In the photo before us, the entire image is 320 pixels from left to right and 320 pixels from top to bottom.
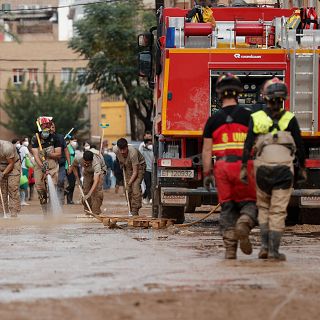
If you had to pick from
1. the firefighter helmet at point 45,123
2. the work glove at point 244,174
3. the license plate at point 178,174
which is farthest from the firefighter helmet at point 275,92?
the firefighter helmet at point 45,123

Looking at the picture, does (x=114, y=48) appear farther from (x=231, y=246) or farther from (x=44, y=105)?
(x=231, y=246)

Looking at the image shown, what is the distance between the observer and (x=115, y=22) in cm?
5478

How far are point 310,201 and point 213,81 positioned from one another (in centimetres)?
218

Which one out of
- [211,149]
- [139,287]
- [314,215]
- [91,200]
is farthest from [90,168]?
[139,287]

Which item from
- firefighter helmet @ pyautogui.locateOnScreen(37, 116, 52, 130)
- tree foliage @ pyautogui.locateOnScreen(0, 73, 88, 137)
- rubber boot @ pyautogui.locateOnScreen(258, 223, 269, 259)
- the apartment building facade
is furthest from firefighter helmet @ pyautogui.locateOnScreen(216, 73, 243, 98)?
the apartment building facade

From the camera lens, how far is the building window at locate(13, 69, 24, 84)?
85938mm

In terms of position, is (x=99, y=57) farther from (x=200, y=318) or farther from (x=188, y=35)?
(x=200, y=318)

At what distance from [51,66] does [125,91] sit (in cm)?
3159

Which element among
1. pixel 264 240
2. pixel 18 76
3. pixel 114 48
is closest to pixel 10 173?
pixel 264 240

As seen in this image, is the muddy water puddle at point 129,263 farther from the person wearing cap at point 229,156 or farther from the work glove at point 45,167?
the work glove at point 45,167

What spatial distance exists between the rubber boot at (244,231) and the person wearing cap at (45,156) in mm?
10201

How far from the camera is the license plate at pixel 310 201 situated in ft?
→ 59.3

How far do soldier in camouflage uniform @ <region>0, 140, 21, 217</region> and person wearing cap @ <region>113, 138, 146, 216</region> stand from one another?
1.92 m

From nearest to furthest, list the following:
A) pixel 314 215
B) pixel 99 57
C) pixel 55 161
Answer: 1. pixel 314 215
2. pixel 55 161
3. pixel 99 57
